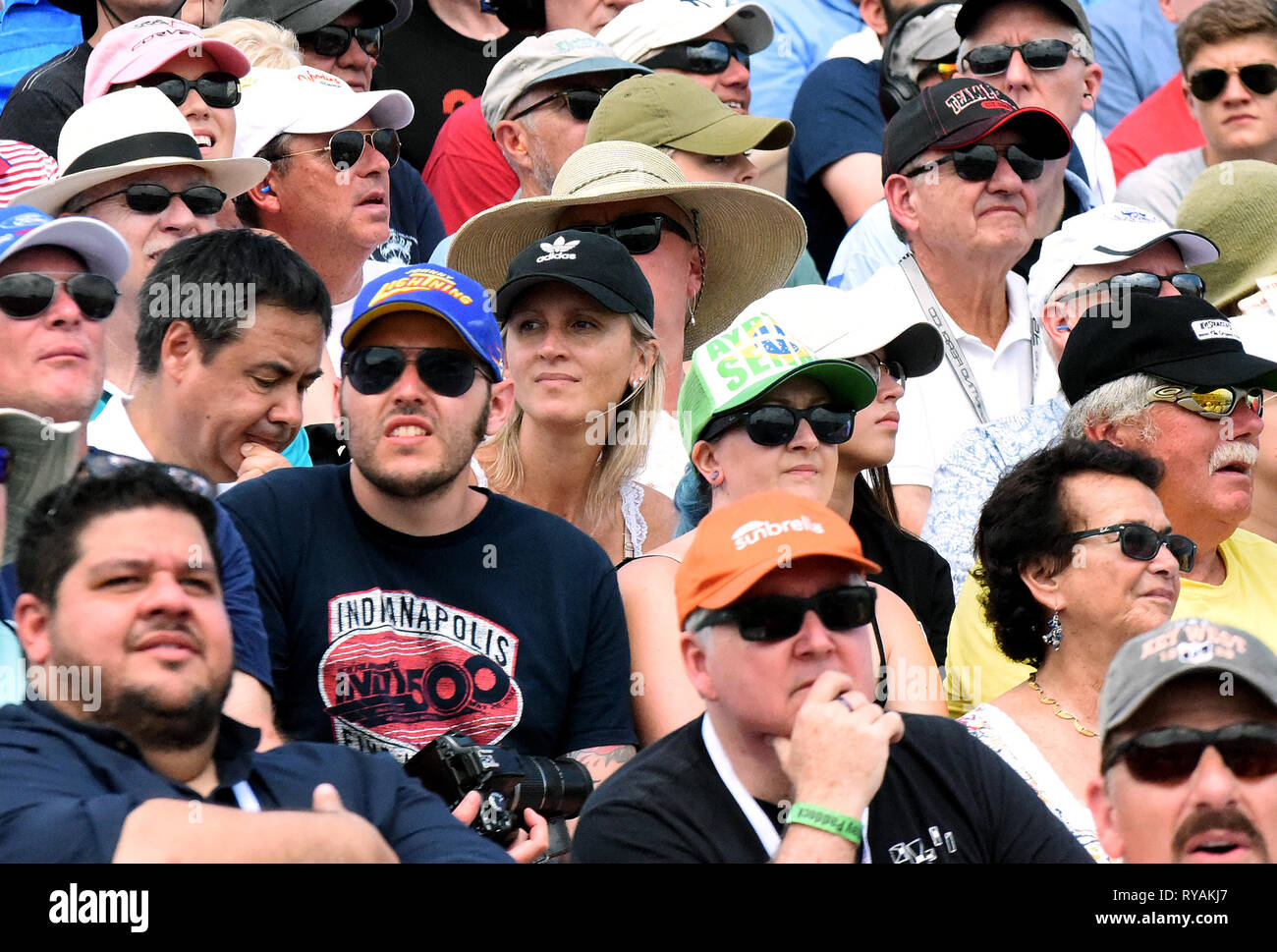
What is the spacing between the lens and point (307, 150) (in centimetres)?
672

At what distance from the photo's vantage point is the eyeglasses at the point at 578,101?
730cm

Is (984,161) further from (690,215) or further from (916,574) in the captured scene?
(916,574)

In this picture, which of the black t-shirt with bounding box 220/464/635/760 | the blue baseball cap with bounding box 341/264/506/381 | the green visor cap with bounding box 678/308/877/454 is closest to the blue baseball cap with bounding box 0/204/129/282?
the blue baseball cap with bounding box 341/264/506/381

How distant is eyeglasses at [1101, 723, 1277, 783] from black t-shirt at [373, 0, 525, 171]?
5197 mm

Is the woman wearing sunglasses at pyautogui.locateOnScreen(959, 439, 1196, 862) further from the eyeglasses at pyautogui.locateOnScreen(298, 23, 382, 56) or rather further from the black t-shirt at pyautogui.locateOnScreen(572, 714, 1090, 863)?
the eyeglasses at pyautogui.locateOnScreen(298, 23, 382, 56)

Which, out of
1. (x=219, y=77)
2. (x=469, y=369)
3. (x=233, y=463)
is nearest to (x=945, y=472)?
(x=469, y=369)

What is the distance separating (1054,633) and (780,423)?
0.91 m

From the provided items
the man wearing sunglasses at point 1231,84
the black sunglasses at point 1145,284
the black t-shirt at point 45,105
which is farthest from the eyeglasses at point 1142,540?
the black t-shirt at point 45,105

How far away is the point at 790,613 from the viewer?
155 inches

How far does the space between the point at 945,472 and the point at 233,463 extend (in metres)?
2.23

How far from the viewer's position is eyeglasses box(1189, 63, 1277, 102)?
26.1 ft

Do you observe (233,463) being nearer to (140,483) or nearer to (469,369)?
(469,369)

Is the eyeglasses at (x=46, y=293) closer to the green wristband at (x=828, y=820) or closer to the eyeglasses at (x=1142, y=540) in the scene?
the green wristband at (x=828, y=820)

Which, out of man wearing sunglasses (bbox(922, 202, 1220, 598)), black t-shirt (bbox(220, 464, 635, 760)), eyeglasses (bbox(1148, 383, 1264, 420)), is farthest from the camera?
man wearing sunglasses (bbox(922, 202, 1220, 598))
